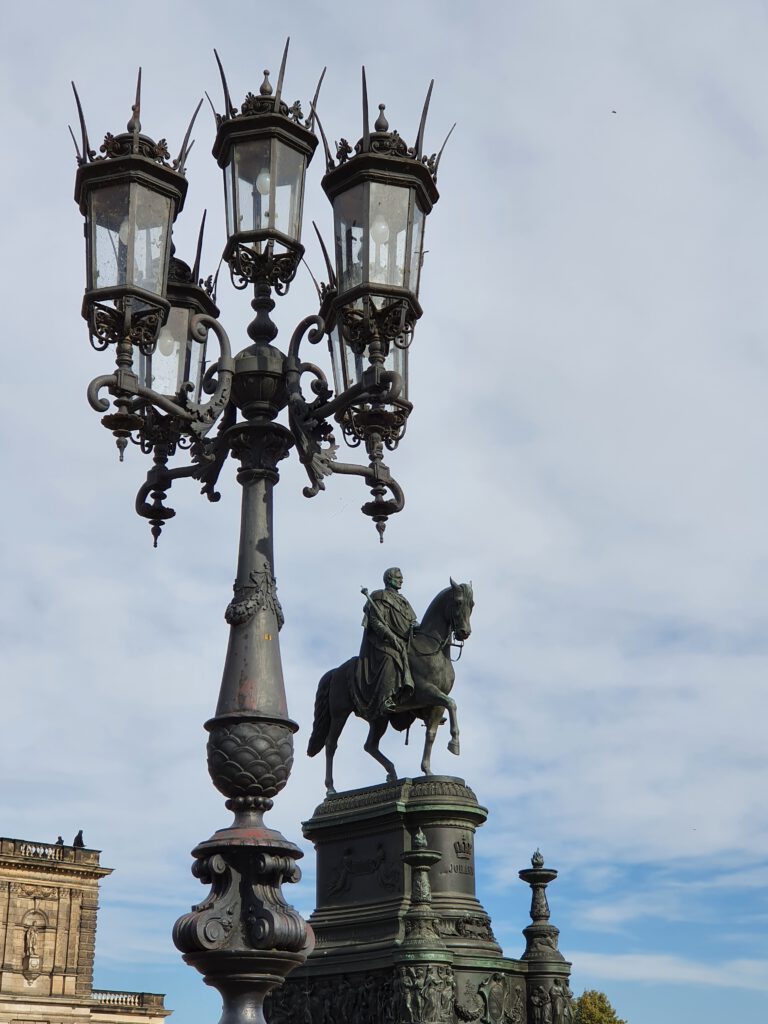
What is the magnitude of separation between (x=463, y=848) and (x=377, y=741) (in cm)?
199

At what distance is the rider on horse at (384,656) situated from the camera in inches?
690

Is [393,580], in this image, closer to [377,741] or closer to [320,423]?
[377,741]

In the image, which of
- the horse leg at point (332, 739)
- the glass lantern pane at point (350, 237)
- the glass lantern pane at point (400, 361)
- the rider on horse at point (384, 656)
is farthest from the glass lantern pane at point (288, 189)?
the horse leg at point (332, 739)

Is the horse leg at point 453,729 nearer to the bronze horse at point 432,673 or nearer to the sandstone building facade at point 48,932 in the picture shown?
the bronze horse at point 432,673

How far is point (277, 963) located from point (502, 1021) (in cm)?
1040

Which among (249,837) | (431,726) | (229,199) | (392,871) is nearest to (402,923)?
(392,871)

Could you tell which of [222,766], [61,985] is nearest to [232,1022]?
[222,766]

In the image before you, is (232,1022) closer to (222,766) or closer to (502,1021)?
(222,766)

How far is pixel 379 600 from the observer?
18.2 meters

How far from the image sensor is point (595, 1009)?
51.8 metres

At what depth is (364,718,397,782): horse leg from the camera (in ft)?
58.4

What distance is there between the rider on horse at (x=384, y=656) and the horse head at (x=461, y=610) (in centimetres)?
83

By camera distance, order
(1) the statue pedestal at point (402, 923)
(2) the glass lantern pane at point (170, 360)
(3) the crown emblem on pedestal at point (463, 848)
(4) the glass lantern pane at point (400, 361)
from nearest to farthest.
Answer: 1. (4) the glass lantern pane at point (400, 361)
2. (2) the glass lantern pane at point (170, 360)
3. (1) the statue pedestal at point (402, 923)
4. (3) the crown emblem on pedestal at point (463, 848)

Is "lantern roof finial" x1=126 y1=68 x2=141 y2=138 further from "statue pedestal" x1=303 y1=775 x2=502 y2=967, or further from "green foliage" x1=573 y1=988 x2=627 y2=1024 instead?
"green foliage" x1=573 y1=988 x2=627 y2=1024
